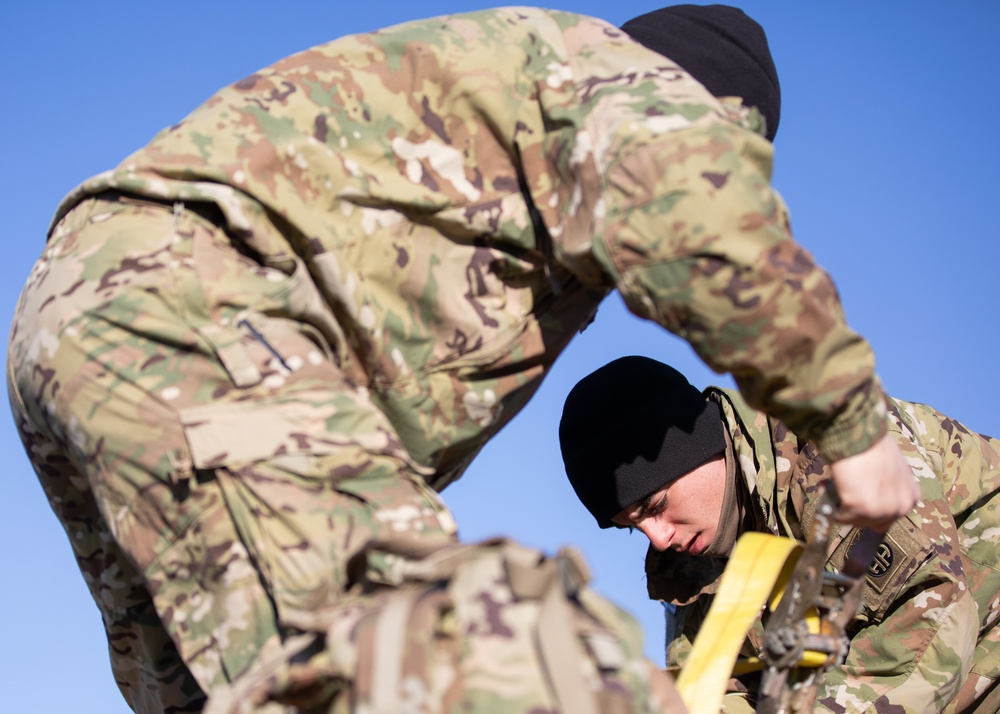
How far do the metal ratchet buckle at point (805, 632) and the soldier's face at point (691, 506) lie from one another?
1.44 metres

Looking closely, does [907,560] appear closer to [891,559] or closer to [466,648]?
[891,559]

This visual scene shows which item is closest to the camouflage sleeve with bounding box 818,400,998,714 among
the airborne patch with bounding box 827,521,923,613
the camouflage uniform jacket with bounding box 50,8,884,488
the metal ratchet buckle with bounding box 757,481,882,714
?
the airborne patch with bounding box 827,521,923,613

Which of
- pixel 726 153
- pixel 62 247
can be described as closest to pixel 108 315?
pixel 62 247

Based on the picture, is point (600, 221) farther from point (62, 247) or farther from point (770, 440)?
point (770, 440)

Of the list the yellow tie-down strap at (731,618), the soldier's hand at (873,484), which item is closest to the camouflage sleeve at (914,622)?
the yellow tie-down strap at (731,618)

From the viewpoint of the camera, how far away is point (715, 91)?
10.3ft

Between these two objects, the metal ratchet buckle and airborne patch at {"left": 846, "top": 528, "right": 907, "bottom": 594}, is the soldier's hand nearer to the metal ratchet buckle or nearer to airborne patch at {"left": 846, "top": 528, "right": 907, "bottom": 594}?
the metal ratchet buckle

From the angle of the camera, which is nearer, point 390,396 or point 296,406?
point 296,406

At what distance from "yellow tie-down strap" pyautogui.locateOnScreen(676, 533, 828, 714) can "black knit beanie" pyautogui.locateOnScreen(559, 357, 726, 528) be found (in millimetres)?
1438

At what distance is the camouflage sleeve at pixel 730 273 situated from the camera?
227 centimetres

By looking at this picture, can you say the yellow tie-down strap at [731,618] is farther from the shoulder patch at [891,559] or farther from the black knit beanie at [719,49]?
the shoulder patch at [891,559]

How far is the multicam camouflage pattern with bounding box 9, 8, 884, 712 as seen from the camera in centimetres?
213

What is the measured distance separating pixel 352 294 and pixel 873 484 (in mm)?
1107

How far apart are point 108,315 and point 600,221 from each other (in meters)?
0.93
